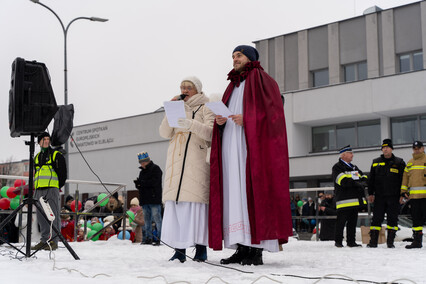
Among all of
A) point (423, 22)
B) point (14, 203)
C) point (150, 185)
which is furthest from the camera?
point (423, 22)

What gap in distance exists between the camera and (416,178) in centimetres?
888

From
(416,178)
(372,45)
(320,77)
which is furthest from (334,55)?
(416,178)

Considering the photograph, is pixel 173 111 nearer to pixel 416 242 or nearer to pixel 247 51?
pixel 247 51

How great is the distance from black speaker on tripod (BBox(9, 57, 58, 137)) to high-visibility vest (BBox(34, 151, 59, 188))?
187cm

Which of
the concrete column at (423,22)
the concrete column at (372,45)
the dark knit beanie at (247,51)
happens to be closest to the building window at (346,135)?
the concrete column at (372,45)

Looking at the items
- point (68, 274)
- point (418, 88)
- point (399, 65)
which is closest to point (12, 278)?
point (68, 274)

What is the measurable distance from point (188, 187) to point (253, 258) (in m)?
1.01

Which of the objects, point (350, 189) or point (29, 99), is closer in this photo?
point (29, 99)

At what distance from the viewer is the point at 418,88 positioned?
2380 centimetres

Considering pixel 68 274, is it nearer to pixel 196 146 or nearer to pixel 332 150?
pixel 196 146

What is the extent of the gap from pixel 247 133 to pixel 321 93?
22034 millimetres

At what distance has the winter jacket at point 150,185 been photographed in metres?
10.9

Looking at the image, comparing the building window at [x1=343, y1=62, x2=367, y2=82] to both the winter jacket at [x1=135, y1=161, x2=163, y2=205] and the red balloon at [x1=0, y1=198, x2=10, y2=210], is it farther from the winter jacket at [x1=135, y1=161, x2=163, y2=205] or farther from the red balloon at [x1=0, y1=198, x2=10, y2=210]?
the red balloon at [x1=0, y1=198, x2=10, y2=210]

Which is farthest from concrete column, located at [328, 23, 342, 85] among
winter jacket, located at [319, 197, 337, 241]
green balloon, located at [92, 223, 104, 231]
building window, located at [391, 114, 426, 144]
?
green balloon, located at [92, 223, 104, 231]
